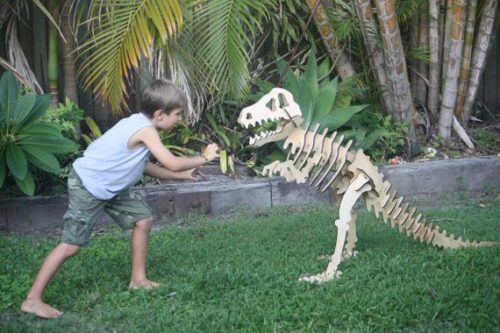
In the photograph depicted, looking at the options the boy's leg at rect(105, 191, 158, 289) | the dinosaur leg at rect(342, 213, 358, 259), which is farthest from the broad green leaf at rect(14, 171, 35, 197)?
the dinosaur leg at rect(342, 213, 358, 259)

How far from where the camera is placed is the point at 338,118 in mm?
7074

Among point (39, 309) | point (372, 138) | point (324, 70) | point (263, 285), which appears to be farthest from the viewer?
point (324, 70)

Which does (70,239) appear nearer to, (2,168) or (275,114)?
(275,114)

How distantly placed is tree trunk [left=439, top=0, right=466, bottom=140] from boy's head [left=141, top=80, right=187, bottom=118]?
3.97m

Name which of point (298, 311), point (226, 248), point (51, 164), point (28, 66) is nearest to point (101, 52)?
point (28, 66)

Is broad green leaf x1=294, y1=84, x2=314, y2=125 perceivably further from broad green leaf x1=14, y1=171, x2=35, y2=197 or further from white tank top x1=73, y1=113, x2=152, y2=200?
white tank top x1=73, y1=113, x2=152, y2=200

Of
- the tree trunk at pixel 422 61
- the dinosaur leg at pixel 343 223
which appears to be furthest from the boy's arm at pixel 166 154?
the tree trunk at pixel 422 61

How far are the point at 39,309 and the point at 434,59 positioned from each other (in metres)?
5.10

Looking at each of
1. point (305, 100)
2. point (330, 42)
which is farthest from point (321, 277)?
point (330, 42)

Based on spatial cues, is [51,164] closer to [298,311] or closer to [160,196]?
[160,196]

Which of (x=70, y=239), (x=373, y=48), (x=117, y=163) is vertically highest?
(x=373, y=48)

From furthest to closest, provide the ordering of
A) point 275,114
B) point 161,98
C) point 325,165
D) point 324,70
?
1. point 324,70
2. point 325,165
3. point 275,114
4. point 161,98

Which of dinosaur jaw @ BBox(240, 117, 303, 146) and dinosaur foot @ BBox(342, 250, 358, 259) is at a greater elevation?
dinosaur jaw @ BBox(240, 117, 303, 146)

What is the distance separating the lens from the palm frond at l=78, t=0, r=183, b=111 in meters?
6.37
